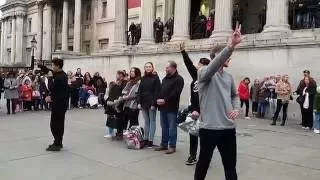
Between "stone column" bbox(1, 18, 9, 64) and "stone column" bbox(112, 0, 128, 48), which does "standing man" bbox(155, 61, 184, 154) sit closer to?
"stone column" bbox(112, 0, 128, 48)

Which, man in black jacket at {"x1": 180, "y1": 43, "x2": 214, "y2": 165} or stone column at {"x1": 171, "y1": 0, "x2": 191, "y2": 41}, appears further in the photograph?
stone column at {"x1": 171, "y1": 0, "x2": 191, "y2": 41}

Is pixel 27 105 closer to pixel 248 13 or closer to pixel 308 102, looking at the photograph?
pixel 308 102

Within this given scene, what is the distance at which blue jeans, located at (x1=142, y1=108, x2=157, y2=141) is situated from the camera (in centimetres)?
929

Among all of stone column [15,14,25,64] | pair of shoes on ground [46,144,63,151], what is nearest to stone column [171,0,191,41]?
pair of shoes on ground [46,144,63,151]

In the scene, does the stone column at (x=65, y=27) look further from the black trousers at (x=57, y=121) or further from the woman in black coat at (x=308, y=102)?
the black trousers at (x=57, y=121)

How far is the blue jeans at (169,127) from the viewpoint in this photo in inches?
338

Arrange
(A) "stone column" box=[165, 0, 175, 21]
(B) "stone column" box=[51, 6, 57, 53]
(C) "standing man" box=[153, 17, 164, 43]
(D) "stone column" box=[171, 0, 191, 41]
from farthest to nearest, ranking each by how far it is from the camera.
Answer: (B) "stone column" box=[51, 6, 57, 53], (A) "stone column" box=[165, 0, 175, 21], (C) "standing man" box=[153, 17, 164, 43], (D) "stone column" box=[171, 0, 191, 41]

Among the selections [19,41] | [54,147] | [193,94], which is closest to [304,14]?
[193,94]

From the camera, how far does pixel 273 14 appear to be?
17.5m

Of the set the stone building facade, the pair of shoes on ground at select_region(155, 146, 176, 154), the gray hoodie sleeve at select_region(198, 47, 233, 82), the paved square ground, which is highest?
the stone building facade

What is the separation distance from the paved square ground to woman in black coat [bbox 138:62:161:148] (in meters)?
0.63

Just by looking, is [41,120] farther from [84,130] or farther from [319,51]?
[319,51]

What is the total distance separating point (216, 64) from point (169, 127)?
13.8 feet

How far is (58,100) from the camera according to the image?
8781mm
